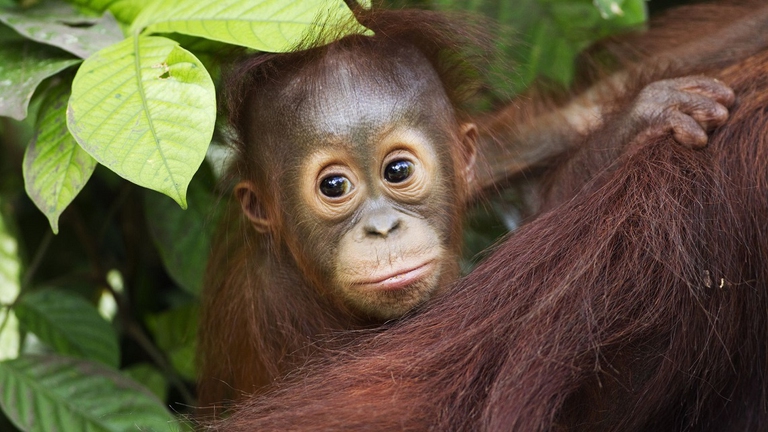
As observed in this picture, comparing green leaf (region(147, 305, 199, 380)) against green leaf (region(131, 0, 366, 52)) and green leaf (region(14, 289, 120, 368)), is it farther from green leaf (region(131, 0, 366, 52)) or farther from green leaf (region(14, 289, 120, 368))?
green leaf (region(131, 0, 366, 52))

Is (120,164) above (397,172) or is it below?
above

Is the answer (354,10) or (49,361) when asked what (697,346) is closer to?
(354,10)

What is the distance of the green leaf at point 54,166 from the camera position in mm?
A: 1784

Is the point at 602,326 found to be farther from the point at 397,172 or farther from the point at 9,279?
the point at 9,279

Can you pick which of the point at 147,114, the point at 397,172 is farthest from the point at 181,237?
the point at 147,114

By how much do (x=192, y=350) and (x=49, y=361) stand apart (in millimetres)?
627

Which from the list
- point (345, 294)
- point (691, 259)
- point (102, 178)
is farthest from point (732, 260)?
point (102, 178)

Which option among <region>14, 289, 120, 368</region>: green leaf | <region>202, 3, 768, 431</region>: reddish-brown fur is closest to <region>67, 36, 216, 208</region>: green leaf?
<region>202, 3, 768, 431</region>: reddish-brown fur

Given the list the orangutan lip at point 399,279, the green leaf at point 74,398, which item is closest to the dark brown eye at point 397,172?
the orangutan lip at point 399,279

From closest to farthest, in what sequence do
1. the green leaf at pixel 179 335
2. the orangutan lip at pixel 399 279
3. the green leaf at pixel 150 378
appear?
the orangutan lip at pixel 399 279, the green leaf at pixel 150 378, the green leaf at pixel 179 335

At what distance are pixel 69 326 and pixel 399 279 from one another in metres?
1.05

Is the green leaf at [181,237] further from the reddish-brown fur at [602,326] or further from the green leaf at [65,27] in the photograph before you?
the reddish-brown fur at [602,326]

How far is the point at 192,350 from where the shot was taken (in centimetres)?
276

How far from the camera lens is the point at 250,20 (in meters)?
1.83
